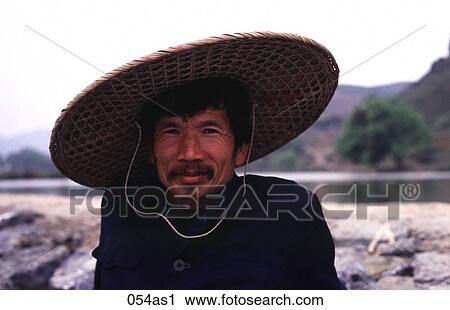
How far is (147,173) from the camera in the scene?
4.46 feet

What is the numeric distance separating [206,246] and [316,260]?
222mm

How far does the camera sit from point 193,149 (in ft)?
3.34

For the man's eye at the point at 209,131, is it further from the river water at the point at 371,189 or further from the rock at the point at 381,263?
the rock at the point at 381,263

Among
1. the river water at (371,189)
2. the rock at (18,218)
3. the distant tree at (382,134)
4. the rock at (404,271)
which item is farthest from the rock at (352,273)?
the distant tree at (382,134)

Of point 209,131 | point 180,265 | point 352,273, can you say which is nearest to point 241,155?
point 209,131

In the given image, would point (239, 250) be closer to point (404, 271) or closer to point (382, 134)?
point (404, 271)

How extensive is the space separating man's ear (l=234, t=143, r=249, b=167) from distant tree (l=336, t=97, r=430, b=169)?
29312 mm

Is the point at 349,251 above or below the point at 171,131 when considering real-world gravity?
below

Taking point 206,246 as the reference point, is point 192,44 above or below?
above

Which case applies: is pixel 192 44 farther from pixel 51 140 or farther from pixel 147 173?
pixel 147 173

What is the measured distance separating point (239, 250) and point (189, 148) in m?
0.23

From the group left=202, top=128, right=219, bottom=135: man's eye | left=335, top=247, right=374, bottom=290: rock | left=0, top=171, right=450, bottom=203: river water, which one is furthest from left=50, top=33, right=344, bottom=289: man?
left=335, top=247, right=374, bottom=290: rock

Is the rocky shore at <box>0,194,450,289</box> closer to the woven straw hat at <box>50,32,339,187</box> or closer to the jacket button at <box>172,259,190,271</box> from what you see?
the woven straw hat at <box>50,32,339,187</box>
